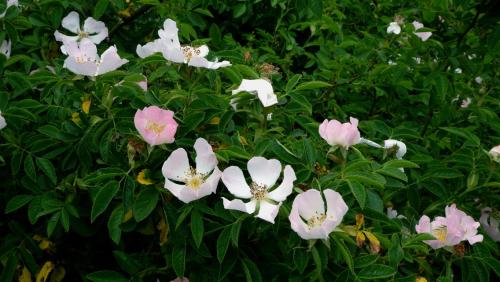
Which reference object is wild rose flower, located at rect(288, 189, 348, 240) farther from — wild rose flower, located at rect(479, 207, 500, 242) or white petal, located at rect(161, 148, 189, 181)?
wild rose flower, located at rect(479, 207, 500, 242)

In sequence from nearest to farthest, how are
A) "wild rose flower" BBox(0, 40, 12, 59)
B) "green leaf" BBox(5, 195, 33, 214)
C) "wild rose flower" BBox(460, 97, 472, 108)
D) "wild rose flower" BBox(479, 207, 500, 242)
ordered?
"green leaf" BBox(5, 195, 33, 214) < "wild rose flower" BBox(479, 207, 500, 242) < "wild rose flower" BBox(0, 40, 12, 59) < "wild rose flower" BBox(460, 97, 472, 108)

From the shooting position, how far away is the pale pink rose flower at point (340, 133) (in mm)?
1327

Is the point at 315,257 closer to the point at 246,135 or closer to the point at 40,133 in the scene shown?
the point at 246,135

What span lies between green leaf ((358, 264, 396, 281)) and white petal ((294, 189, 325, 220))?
0.17m

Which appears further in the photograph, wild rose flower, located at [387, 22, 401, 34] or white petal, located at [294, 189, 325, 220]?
wild rose flower, located at [387, 22, 401, 34]

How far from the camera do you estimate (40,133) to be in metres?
1.54

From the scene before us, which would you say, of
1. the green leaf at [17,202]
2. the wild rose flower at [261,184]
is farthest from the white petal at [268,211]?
the green leaf at [17,202]

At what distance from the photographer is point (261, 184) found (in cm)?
124

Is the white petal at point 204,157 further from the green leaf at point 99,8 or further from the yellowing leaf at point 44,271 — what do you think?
the green leaf at point 99,8

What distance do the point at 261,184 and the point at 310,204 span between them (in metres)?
0.11

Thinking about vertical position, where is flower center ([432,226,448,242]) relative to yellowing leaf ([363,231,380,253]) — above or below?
below

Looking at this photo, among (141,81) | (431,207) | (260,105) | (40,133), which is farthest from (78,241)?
(431,207)

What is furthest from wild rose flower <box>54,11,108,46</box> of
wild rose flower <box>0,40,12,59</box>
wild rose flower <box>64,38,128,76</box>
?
wild rose flower <box>64,38,128,76</box>

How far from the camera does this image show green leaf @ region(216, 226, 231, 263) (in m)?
1.21
